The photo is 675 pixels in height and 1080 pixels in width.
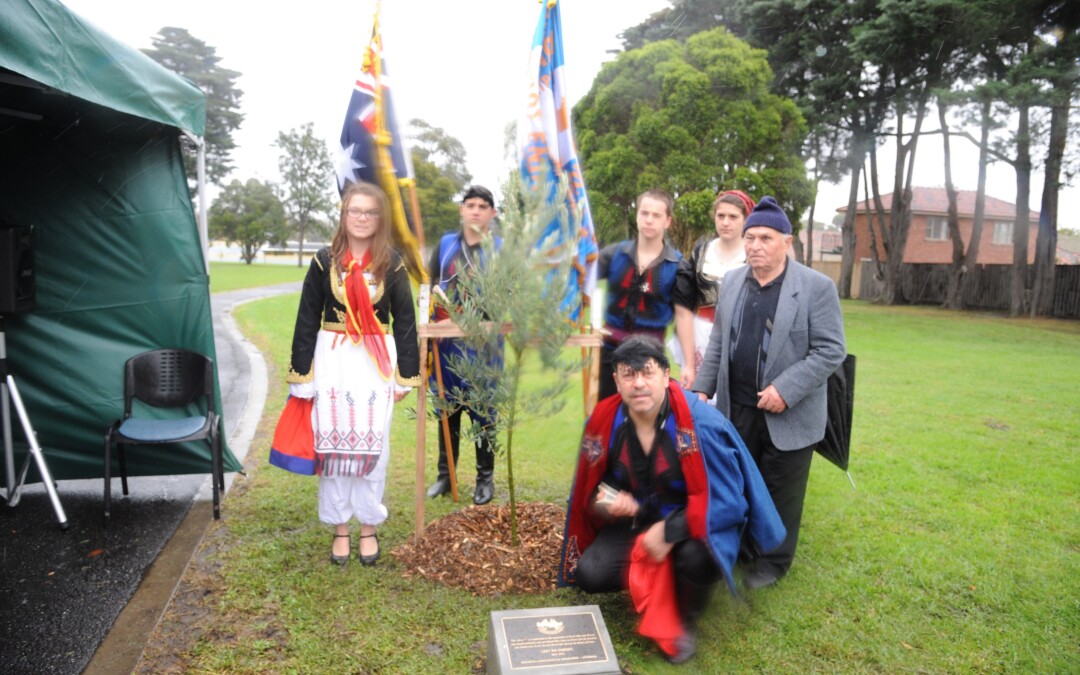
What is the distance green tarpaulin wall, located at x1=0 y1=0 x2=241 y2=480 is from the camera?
4.30 meters

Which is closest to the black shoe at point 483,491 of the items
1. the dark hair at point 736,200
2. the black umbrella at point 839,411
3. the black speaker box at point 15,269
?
the black umbrella at point 839,411

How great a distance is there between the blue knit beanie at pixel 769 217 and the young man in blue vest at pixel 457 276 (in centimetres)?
138

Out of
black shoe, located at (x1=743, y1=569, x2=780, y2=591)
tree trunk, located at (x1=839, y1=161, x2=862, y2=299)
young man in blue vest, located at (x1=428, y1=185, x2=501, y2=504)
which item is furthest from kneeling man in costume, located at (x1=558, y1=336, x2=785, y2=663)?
tree trunk, located at (x1=839, y1=161, x2=862, y2=299)

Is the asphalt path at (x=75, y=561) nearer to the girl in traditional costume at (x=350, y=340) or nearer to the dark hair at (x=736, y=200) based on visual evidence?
the girl in traditional costume at (x=350, y=340)

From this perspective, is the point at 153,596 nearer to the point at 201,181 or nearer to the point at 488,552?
the point at 488,552

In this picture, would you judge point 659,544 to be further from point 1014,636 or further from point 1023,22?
point 1023,22

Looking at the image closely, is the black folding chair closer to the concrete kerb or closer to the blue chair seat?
the blue chair seat

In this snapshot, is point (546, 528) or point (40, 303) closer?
point (546, 528)

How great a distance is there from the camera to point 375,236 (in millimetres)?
3586

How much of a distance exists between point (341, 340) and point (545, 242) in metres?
1.16

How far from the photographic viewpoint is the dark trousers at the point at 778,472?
3590mm

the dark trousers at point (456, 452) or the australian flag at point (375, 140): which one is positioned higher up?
the australian flag at point (375, 140)

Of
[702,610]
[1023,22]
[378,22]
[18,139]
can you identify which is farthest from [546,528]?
[1023,22]

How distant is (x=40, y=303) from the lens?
176 inches
